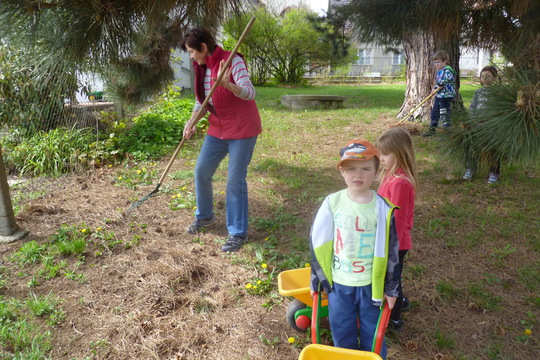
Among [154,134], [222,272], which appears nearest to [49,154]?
[154,134]

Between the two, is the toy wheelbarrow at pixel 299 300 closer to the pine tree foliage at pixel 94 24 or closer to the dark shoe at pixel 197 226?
the dark shoe at pixel 197 226

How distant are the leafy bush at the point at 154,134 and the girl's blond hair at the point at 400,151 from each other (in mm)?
3921

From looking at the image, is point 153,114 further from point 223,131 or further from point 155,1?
point 155,1

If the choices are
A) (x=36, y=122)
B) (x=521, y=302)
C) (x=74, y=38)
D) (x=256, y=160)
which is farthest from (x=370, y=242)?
(x=36, y=122)

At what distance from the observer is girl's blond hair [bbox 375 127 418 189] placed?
6.66 feet

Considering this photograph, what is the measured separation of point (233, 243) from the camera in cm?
307

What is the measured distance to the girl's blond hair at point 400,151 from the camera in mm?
2031

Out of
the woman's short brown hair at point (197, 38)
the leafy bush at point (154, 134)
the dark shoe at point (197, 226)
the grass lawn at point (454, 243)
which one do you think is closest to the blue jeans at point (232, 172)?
the dark shoe at point (197, 226)

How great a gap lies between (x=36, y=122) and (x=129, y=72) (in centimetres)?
270

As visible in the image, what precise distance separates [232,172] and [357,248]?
4.97 ft

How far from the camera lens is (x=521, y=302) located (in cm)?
246

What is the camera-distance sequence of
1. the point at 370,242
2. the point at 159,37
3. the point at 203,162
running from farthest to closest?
1. the point at 159,37
2. the point at 203,162
3. the point at 370,242

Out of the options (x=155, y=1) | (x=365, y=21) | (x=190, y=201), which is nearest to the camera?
(x=155, y=1)

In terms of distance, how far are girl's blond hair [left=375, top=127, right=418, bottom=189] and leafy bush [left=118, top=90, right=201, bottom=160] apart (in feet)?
12.9
